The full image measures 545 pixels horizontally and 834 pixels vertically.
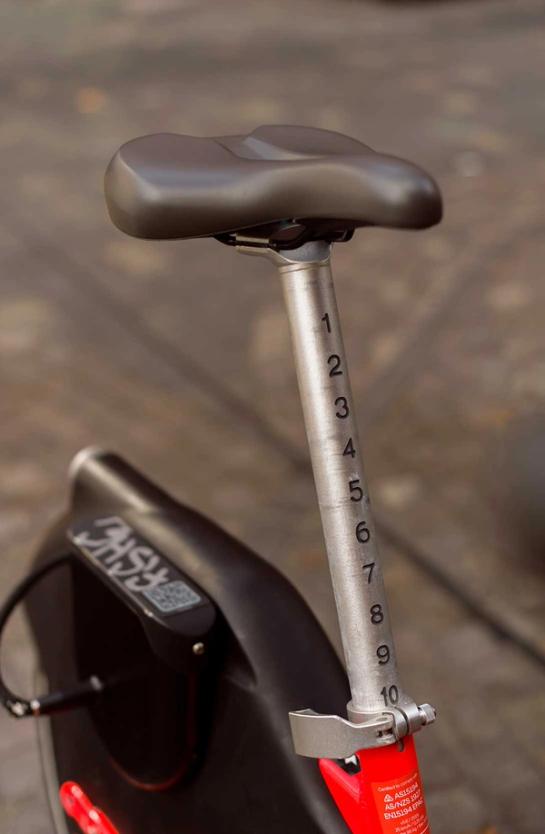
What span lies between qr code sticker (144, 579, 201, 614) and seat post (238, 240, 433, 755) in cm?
39

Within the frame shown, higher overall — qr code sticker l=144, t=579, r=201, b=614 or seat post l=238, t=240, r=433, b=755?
seat post l=238, t=240, r=433, b=755

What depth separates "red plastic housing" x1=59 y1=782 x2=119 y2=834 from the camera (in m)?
1.91

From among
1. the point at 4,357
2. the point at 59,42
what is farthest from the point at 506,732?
the point at 59,42

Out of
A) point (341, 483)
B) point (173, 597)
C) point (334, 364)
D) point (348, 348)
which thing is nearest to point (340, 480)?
point (341, 483)

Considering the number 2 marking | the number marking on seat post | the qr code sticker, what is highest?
the number 2 marking

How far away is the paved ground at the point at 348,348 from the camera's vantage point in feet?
10.2

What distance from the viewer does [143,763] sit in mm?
1902

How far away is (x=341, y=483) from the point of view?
4.54 feet

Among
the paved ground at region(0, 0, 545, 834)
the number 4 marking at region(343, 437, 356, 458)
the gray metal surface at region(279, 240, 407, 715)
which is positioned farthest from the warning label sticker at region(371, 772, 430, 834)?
the paved ground at region(0, 0, 545, 834)

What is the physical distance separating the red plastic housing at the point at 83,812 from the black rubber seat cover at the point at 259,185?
911mm

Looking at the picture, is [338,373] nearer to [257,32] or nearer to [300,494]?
[300,494]

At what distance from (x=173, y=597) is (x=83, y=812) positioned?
375 mm

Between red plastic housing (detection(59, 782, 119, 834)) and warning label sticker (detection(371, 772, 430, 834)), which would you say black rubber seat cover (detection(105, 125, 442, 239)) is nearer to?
warning label sticker (detection(371, 772, 430, 834))

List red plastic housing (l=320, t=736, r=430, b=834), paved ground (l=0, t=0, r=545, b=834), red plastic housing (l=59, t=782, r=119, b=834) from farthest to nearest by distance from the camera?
paved ground (l=0, t=0, r=545, b=834)
red plastic housing (l=59, t=782, r=119, b=834)
red plastic housing (l=320, t=736, r=430, b=834)
